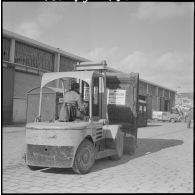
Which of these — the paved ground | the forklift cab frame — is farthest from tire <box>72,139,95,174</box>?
the forklift cab frame

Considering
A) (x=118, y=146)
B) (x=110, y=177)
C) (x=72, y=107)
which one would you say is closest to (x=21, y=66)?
(x=118, y=146)

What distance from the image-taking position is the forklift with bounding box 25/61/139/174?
677 centimetres

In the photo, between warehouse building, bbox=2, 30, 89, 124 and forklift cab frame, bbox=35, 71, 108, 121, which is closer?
forklift cab frame, bbox=35, 71, 108, 121

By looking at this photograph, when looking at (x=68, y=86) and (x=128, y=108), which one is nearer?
(x=68, y=86)

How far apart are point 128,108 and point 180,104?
5835 cm

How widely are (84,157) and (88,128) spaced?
2.13 ft

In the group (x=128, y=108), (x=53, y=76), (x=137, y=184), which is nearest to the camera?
(x=137, y=184)

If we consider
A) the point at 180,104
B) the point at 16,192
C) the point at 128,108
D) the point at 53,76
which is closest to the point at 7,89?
the point at 128,108

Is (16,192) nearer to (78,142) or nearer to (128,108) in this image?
(78,142)

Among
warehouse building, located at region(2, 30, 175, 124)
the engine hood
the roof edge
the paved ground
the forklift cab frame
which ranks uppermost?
the roof edge

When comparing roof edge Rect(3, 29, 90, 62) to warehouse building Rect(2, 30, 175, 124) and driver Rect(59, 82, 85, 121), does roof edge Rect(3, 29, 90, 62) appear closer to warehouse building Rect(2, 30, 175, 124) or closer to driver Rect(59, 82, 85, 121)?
warehouse building Rect(2, 30, 175, 124)

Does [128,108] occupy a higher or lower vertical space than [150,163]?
higher

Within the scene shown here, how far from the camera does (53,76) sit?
7.90m

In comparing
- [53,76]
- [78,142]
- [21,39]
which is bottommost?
[78,142]
